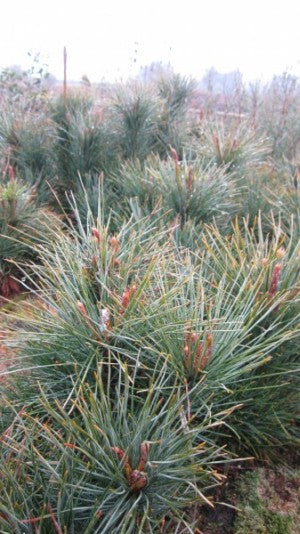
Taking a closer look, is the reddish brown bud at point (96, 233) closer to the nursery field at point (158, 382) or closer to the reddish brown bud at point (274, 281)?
the nursery field at point (158, 382)

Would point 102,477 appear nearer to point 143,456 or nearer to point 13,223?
point 143,456

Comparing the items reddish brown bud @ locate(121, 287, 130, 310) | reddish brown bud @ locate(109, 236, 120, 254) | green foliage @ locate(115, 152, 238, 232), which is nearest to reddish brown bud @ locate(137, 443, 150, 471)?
reddish brown bud @ locate(121, 287, 130, 310)

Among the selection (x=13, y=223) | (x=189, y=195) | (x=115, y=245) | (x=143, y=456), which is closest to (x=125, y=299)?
(x=115, y=245)

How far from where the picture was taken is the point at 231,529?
1.50 meters

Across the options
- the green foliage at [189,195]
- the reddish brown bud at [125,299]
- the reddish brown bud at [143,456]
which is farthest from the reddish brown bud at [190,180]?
the reddish brown bud at [143,456]

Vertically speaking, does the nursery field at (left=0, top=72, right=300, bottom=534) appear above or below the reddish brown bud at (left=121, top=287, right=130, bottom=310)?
below

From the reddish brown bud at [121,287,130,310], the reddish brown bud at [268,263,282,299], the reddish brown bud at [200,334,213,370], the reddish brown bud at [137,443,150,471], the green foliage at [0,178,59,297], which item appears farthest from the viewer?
the green foliage at [0,178,59,297]

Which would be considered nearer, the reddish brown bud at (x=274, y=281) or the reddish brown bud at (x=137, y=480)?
the reddish brown bud at (x=137, y=480)

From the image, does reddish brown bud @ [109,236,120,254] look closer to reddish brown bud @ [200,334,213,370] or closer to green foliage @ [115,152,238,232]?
reddish brown bud @ [200,334,213,370]

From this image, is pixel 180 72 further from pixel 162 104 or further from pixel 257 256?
pixel 257 256

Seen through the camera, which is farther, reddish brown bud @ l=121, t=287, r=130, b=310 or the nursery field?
reddish brown bud @ l=121, t=287, r=130, b=310

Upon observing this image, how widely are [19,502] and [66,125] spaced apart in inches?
144

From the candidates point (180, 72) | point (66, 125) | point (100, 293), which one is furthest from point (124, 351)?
point (180, 72)

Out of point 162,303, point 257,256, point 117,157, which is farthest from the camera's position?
point 117,157
